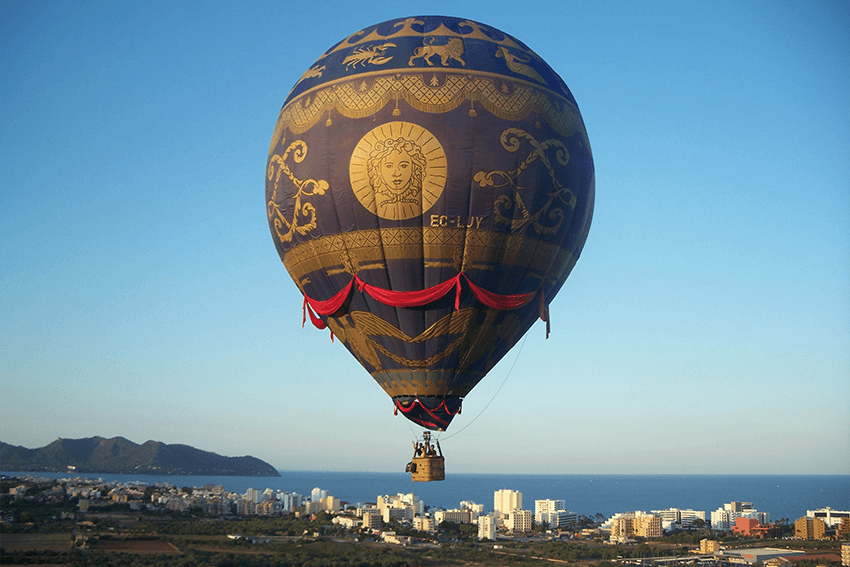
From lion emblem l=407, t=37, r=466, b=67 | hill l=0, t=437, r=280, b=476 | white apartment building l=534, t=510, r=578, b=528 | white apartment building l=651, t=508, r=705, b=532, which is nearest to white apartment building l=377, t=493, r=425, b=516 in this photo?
white apartment building l=534, t=510, r=578, b=528

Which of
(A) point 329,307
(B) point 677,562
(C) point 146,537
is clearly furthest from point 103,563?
(A) point 329,307

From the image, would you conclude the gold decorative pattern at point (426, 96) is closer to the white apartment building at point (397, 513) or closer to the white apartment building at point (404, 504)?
the white apartment building at point (397, 513)

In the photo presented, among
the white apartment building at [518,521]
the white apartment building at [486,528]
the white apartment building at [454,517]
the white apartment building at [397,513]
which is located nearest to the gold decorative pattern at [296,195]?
the white apartment building at [486,528]

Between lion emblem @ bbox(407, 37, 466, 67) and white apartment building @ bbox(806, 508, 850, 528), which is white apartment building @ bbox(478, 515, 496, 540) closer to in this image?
white apartment building @ bbox(806, 508, 850, 528)

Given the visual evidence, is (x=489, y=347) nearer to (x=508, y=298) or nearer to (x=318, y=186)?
(x=508, y=298)

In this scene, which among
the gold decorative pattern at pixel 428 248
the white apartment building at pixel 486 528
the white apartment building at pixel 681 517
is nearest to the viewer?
the gold decorative pattern at pixel 428 248

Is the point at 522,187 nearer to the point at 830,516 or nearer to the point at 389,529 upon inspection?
the point at 389,529

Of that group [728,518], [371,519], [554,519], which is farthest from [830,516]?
[371,519]
